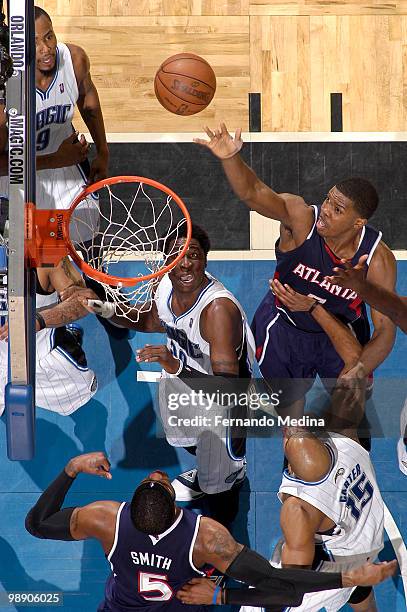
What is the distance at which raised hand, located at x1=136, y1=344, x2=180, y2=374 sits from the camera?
5430 millimetres

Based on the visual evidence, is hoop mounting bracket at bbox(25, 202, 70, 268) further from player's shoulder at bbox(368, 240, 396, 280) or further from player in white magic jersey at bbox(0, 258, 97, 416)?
player's shoulder at bbox(368, 240, 396, 280)

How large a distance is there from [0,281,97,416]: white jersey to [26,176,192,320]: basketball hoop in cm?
41

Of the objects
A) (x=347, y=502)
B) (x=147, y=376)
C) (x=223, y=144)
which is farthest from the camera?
(x=147, y=376)

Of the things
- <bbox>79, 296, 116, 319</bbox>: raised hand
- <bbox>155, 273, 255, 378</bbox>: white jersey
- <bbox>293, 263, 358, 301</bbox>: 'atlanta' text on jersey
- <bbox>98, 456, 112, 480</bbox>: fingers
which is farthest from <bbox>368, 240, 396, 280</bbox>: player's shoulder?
<bbox>98, 456, 112, 480</bbox>: fingers

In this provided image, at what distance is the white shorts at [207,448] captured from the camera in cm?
556

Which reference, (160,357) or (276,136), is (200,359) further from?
(276,136)

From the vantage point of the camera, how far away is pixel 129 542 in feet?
16.6

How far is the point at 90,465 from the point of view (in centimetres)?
526

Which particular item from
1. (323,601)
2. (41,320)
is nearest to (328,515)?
(323,601)

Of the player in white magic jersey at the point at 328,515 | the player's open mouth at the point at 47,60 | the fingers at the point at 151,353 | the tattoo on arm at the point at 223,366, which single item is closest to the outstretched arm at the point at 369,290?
the tattoo on arm at the point at 223,366

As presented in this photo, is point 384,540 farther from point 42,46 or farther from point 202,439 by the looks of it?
point 42,46

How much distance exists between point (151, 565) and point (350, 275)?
80.5 inches

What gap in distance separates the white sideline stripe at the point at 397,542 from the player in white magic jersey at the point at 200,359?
36.5 inches

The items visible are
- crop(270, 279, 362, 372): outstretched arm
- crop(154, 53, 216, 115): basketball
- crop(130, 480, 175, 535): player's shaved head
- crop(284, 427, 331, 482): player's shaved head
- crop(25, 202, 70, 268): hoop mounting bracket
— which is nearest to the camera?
crop(25, 202, 70, 268): hoop mounting bracket
